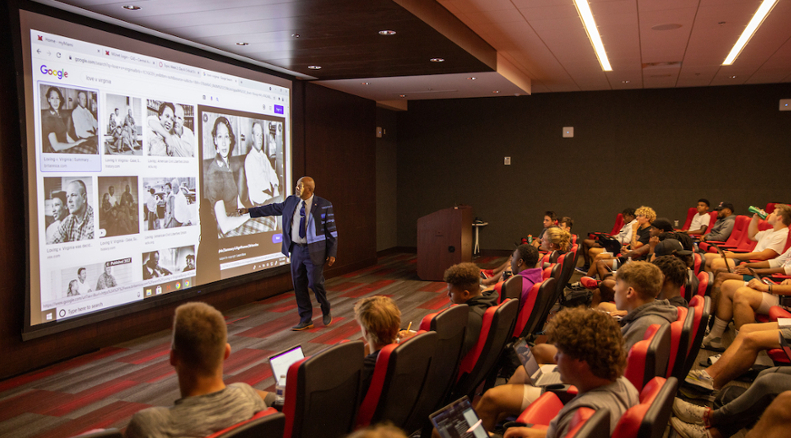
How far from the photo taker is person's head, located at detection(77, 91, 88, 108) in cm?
464

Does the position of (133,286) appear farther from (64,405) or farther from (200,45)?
(200,45)

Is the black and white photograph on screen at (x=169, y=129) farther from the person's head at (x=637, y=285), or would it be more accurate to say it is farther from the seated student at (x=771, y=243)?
the seated student at (x=771, y=243)

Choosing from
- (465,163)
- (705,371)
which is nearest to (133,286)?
(705,371)

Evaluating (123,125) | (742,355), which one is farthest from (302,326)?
(742,355)

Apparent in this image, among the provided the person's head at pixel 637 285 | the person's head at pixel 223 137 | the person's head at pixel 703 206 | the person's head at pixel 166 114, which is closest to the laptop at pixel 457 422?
the person's head at pixel 637 285

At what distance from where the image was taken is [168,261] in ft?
18.4

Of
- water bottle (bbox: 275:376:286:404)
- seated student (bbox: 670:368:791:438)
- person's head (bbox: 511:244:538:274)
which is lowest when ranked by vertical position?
seated student (bbox: 670:368:791:438)

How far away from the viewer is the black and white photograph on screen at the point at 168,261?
211 inches

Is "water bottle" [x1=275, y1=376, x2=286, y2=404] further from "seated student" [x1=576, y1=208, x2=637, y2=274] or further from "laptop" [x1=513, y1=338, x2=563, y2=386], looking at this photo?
"seated student" [x1=576, y1=208, x2=637, y2=274]

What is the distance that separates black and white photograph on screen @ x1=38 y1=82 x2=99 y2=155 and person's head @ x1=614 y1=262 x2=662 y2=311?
441 cm

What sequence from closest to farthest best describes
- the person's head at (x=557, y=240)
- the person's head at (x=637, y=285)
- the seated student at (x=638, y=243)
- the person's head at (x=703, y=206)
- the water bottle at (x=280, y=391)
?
1. the water bottle at (x=280, y=391)
2. the person's head at (x=637, y=285)
3. the person's head at (x=557, y=240)
4. the seated student at (x=638, y=243)
5. the person's head at (x=703, y=206)

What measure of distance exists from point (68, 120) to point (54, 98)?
199 millimetres

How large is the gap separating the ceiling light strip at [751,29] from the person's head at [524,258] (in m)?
3.31

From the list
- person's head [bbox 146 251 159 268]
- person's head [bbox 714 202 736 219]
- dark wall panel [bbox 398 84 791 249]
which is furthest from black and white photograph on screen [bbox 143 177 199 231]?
person's head [bbox 714 202 736 219]
